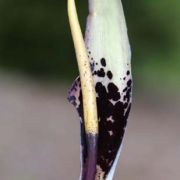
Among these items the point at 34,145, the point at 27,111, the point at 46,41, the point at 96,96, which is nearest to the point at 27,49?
the point at 46,41

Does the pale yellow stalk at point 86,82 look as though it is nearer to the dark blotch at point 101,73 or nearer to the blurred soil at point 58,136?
the dark blotch at point 101,73

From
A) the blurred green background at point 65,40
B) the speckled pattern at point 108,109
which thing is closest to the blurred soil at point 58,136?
the blurred green background at point 65,40

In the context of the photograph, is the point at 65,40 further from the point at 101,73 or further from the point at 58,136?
the point at 101,73

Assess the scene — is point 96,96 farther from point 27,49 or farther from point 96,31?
point 27,49

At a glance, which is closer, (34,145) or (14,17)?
(34,145)

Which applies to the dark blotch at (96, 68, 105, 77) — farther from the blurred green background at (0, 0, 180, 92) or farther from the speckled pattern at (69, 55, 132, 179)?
the blurred green background at (0, 0, 180, 92)
